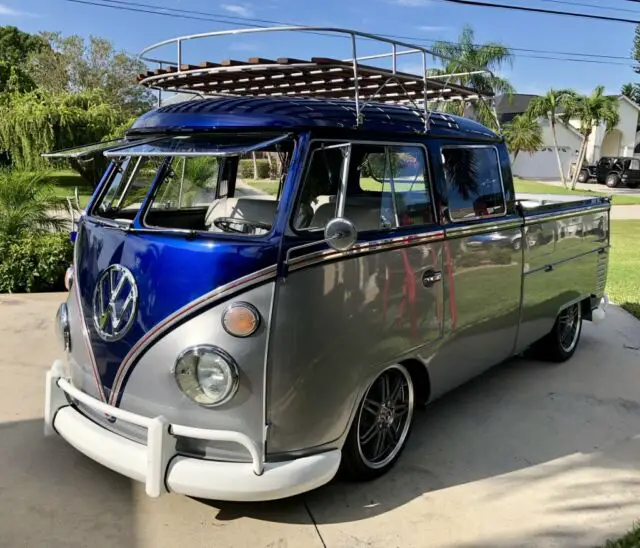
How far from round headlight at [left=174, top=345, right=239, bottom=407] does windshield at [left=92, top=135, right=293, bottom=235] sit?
733 millimetres

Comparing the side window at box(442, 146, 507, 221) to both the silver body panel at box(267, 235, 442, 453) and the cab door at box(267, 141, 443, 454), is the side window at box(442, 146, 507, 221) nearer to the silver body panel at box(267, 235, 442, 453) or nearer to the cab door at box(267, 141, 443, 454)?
the cab door at box(267, 141, 443, 454)

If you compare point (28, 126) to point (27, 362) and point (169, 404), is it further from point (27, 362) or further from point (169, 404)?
point (169, 404)

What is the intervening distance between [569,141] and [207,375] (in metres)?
47.8

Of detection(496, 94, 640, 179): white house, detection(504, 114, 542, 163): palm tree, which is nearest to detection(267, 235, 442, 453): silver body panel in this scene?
detection(504, 114, 542, 163): palm tree

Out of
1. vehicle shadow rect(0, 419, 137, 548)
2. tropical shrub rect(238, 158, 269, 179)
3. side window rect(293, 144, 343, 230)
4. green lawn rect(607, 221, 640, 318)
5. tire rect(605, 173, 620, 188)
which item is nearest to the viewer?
vehicle shadow rect(0, 419, 137, 548)

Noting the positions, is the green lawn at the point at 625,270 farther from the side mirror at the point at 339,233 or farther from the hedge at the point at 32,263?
the hedge at the point at 32,263

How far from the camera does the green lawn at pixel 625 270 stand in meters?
8.27

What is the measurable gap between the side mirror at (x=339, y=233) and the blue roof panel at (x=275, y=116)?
572 mm

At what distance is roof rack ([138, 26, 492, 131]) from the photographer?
337 cm

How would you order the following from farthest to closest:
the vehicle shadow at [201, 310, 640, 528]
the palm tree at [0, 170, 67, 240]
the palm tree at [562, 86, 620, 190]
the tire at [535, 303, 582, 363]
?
1. the palm tree at [562, 86, 620, 190]
2. the palm tree at [0, 170, 67, 240]
3. the tire at [535, 303, 582, 363]
4. the vehicle shadow at [201, 310, 640, 528]

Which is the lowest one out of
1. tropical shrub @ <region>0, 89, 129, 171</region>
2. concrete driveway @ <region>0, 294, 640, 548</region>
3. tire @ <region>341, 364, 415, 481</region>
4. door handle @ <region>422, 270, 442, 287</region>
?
concrete driveway @ <region>0, 294, 640, 548</region>

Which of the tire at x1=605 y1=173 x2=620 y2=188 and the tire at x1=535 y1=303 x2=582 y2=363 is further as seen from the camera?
the tire at x1=605 y1=173 x2=620 y2=188

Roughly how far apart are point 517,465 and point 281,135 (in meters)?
2.54

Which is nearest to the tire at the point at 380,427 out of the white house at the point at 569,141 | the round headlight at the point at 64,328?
the round headlight at the point at 64,328
